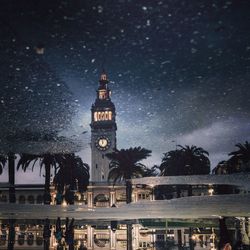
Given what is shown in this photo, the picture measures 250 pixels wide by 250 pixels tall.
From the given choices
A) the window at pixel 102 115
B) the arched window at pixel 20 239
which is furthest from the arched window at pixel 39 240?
the window at pixel 102 115

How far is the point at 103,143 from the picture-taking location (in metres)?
93.7

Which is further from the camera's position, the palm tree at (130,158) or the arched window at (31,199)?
the arched window at (31,199)

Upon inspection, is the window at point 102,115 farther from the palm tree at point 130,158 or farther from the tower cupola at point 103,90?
the palm tree at point 130,158

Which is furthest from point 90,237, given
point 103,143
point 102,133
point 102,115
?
point 102,115

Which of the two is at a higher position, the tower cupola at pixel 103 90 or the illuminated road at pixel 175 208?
the tower cupola at pixel 103 90

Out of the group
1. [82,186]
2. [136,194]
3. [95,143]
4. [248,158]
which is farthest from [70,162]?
[95,143]

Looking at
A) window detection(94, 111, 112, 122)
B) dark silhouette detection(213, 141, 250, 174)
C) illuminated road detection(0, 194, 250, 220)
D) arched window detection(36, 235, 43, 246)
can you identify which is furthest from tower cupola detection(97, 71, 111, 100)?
illuminated road detection(0, 194, 250, 220)

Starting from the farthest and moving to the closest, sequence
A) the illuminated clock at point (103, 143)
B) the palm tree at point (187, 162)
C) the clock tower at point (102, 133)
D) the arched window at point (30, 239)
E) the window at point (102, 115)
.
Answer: the window at point (102, 115) < the illuminated clock at point (103, 143) < the clock tower at point (102, 133) < the arched window at point (30, 239) < the palm tree at point (187, 162)

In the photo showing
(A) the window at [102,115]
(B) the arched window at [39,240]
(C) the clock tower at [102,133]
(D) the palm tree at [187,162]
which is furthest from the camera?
(A) the window at [102,115]

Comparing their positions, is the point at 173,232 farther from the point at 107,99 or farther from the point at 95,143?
the point at 107,99

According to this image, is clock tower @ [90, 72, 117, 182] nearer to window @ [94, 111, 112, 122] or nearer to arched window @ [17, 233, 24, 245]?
window @ [94, 111, 112, 122]

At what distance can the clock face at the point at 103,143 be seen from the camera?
306 ft

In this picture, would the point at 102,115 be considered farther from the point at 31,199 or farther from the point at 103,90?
the point at 31,199

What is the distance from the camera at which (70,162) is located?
37469 millimetres
